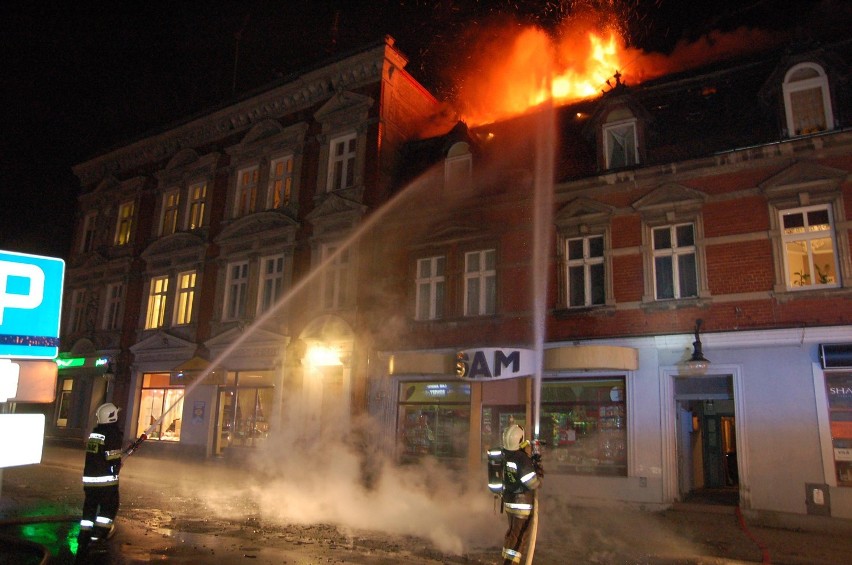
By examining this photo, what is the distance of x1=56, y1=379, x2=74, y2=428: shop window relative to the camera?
82.7 feet

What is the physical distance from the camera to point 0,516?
10352 mm

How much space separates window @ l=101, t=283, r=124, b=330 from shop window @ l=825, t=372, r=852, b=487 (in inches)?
946

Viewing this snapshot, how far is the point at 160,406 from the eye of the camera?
2255 cm

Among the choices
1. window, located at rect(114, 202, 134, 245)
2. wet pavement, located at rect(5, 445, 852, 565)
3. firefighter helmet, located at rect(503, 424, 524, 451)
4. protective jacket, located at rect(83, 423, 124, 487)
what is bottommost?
wet pavement, located at rect(5, 445, 852, 565)

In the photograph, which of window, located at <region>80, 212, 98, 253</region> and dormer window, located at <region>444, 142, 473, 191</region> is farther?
window, located at <region>80, 212, 98, 253</region>

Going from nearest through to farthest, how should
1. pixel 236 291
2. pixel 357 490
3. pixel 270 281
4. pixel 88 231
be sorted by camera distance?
pixel 357 490, pixel 270 281, pixel 236 291, pixel 88 231

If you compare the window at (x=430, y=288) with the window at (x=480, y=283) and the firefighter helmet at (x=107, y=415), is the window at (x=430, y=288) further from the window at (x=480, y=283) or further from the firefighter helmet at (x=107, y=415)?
the firefighter helmet at (x=107, y=415)

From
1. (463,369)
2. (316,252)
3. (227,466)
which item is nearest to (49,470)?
(227,466)

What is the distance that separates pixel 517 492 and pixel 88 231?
26.5m

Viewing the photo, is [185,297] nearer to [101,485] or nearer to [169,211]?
[169,211]

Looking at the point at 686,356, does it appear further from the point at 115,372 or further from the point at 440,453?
the point at 115,372

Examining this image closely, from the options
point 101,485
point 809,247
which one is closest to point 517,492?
point 101,485

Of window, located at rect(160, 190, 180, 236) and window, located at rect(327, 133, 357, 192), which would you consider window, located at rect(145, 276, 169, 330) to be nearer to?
window, located at rect(160, 190, 180, 236)

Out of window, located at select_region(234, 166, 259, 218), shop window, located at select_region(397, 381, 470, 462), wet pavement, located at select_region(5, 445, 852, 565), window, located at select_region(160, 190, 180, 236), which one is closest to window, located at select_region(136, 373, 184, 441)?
window, located at select_region(160, 190, 180, 236)
